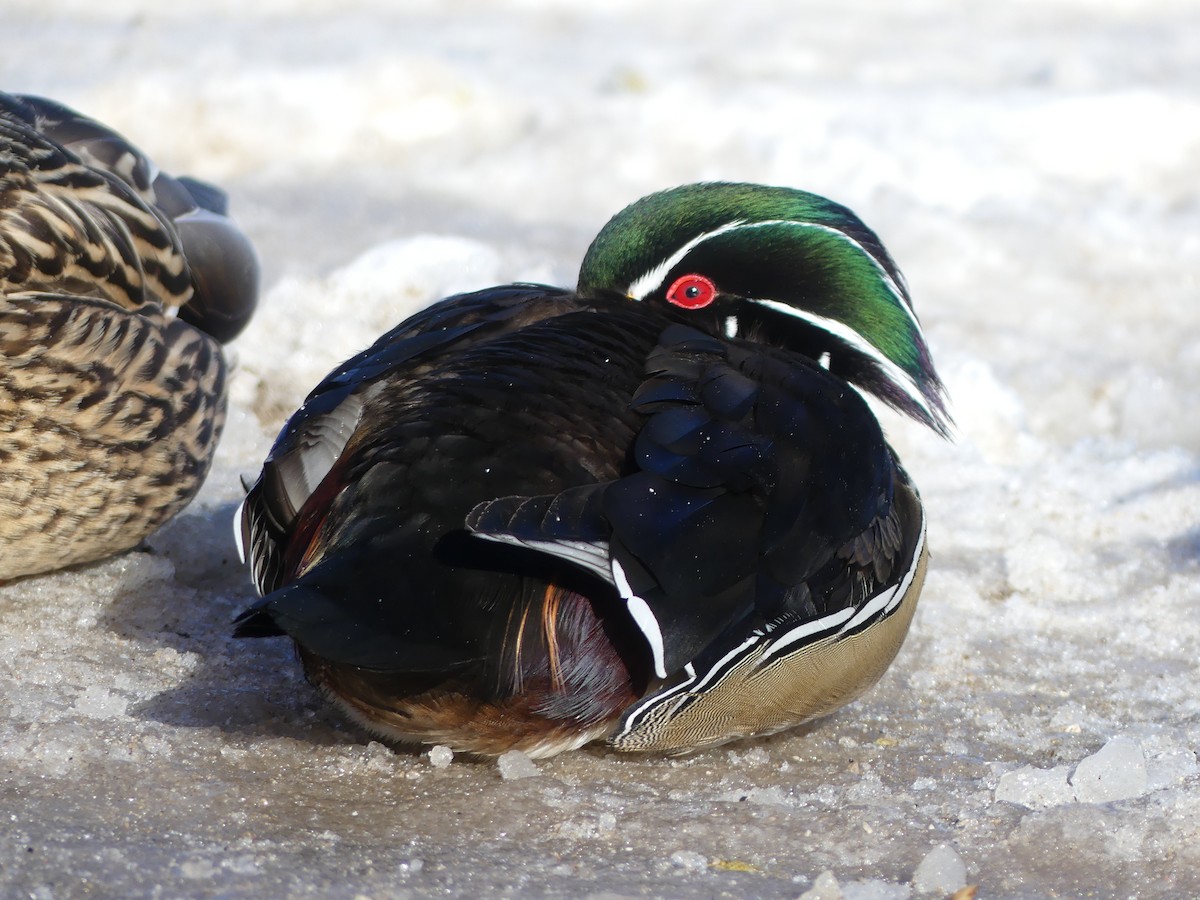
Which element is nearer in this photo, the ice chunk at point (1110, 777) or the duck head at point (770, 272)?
the ice chunk at point (1110, 777)

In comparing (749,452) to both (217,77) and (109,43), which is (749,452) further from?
(109,43)

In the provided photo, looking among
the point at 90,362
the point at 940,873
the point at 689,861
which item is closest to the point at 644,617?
the point at 689,861

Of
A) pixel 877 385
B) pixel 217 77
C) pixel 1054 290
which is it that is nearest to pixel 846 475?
pixel 877 385

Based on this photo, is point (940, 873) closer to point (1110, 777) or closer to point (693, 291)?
point (1110, 777)

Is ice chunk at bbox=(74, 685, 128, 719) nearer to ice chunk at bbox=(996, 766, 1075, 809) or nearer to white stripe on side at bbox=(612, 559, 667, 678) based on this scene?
white stripe on side at bbox=(612, 559, 667, 678)

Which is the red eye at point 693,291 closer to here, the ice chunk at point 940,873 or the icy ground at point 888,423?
the icy ground at point 888,423

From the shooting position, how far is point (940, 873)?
251 centimetres

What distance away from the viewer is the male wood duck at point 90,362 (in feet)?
11.2

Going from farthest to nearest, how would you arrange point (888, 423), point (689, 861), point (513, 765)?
point (888, 423) → point (513, 765) → point (689, 861)

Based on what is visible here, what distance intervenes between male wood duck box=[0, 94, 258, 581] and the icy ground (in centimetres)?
21

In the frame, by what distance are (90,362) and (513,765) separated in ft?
4.97

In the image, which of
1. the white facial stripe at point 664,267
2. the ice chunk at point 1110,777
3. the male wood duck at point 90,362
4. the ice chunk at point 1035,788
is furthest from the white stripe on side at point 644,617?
the male wood duck at point 90,362

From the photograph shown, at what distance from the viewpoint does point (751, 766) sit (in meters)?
3.05

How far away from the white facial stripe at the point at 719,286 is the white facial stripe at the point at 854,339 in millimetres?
120
